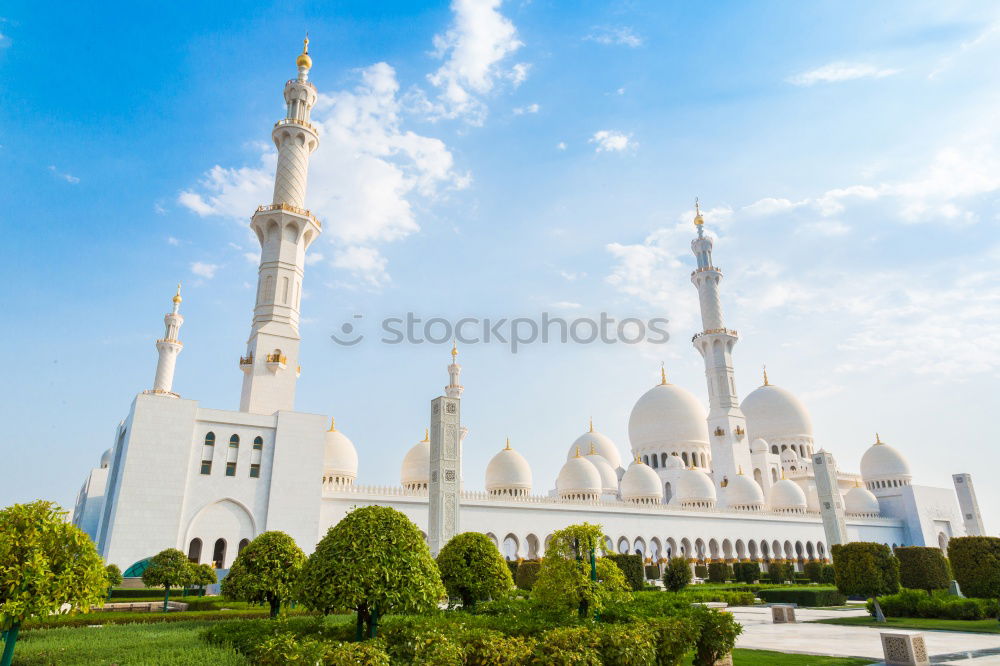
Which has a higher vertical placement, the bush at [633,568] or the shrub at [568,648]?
the bush at [633,568]

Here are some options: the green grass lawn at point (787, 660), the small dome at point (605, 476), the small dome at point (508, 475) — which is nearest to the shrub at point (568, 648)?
the green grass lawn at point (787, 660)

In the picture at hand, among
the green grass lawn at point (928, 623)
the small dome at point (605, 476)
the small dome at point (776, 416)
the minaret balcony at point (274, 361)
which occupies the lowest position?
the green grass lawn at point (928, 623)

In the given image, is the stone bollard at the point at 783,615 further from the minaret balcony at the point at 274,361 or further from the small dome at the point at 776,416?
the small dome at the point at 776,416

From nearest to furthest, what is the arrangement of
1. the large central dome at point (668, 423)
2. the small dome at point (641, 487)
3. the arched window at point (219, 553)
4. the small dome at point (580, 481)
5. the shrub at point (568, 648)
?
the shrub at point (568, 648) < the arched window at point (219, 553) < the small dome at point (580, 481) < the small dome at point (641, 487) < the large central dome at point (668, 423)

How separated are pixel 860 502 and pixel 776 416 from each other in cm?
929

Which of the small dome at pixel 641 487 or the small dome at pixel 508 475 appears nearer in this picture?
the small dome at pixel 508 475

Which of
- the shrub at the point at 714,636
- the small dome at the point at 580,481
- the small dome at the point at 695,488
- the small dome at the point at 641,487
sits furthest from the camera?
A: the small dome at the point at 695,488

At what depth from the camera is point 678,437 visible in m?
49.2

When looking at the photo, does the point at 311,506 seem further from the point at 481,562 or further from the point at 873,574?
the point at 873,574

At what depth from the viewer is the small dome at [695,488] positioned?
4281cm

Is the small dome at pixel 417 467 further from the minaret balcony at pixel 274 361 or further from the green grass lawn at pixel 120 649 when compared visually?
the green grass lawn at pixel 120 649

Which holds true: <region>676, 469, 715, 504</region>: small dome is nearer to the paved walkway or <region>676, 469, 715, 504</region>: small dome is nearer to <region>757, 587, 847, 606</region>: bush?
<region>757, 587, 847, 606</region>: bush

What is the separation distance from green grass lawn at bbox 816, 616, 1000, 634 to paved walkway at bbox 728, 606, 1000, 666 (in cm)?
59

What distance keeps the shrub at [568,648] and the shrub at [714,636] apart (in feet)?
8.00
